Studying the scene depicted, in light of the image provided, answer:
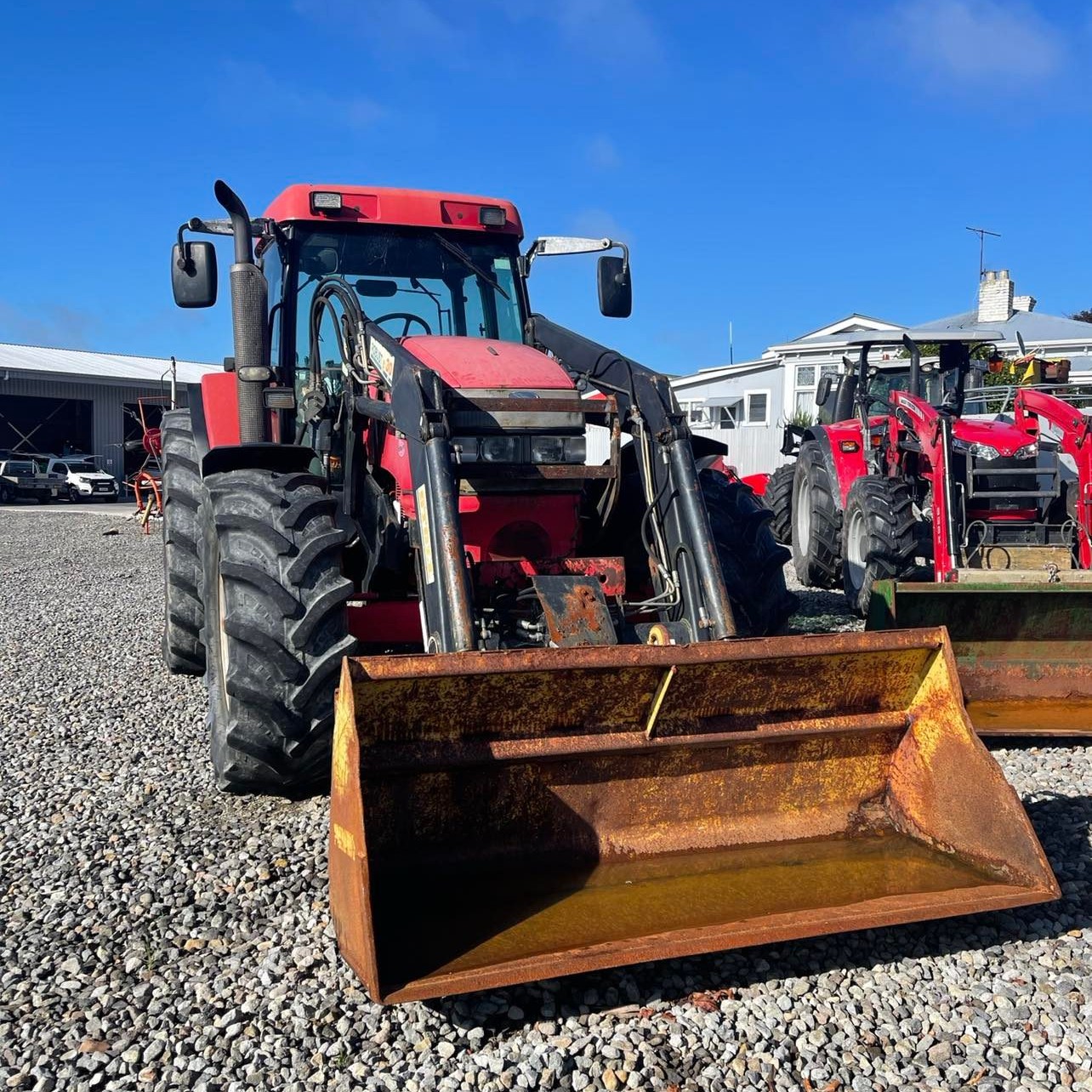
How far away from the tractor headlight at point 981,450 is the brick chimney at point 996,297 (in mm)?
23930

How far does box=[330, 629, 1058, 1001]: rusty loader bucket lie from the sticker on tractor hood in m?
1.67

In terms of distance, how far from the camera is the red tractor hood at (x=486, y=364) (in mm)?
4504

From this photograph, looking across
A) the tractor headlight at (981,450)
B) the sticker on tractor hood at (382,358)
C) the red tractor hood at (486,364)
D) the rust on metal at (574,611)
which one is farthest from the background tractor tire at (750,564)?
the tractor headlight at (981,450)

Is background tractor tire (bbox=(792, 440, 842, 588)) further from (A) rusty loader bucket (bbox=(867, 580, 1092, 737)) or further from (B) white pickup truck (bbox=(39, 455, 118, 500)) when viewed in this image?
(B) white pickup truck (bbox=(39, 455, 118, 500))

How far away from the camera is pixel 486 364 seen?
4.61 meters

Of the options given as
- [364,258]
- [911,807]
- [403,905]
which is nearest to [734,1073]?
[403,905]

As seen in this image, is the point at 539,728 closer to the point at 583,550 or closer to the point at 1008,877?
the point at 1008,877

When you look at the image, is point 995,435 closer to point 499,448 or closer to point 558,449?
point 558,449

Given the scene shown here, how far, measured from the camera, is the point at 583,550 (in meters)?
5.18

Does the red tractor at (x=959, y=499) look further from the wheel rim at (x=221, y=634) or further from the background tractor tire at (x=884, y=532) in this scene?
the wheel rim at (x=221, y=634)

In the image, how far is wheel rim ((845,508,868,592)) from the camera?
8.94 meters

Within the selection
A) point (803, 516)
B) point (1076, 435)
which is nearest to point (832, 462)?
point (803, 516)

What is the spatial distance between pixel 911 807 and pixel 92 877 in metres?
2.75

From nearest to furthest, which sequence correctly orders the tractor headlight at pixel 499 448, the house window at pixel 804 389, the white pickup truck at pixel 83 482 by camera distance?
the tractor headlight at pixel 499 448 < the house window at pixel 804 389 < the white pickup truck at pixel 83 482
